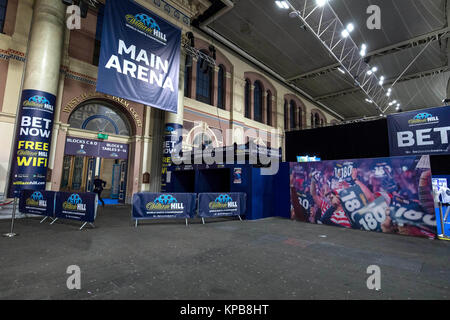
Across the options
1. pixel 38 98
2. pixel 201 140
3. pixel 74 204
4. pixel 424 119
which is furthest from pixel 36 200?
pixel 424 119

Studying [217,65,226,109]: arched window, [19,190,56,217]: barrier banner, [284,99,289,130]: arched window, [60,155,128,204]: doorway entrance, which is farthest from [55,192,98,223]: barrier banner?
[284,99,289,130]: arched window

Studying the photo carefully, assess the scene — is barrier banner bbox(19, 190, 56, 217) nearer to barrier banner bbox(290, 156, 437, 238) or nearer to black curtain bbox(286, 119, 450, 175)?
barrier banner bbox(290, 156, 437, 238)

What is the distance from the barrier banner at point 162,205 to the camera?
6.50 meters

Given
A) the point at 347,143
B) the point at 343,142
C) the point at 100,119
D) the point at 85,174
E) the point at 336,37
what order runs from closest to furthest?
the point at 100,119
the point at 347,143
the point at 343,142
the point at 336,37
the point at 85,174

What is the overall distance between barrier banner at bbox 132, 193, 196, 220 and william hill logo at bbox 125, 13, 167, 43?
303 inches

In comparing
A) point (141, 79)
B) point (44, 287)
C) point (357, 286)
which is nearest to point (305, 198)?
point (357, 286)

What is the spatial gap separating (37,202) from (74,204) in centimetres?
172

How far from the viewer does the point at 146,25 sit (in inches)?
392

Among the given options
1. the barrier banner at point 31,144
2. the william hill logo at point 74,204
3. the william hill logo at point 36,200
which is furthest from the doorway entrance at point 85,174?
the william hill logo at point 74,204

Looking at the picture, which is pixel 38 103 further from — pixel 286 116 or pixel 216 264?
pixel 286 116

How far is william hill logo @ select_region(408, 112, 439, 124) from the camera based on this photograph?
844 cm

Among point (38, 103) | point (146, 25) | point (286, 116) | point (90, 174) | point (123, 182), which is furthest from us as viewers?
point (286, 116)

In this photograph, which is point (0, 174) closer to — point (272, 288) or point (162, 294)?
point (162, 294)

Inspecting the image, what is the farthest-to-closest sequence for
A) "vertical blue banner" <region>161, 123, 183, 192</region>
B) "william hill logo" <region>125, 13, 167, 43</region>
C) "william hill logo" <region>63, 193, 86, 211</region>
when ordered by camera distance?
"vertical blue banner" <region>161, 123, 183, 192</region> < "william hill logo" <region>125, 13, 167, 43</region> < "william hill logo" <region>63, 193, 86, 211</region>
